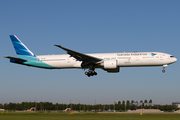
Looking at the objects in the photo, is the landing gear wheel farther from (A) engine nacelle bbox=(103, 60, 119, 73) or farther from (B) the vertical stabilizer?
(B) the vertical stabilizer

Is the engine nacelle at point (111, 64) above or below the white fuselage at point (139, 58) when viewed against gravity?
below

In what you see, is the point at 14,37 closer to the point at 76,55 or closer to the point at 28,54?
the point at 28,54

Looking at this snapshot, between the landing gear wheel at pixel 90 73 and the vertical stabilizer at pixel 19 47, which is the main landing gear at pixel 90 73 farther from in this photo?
the vertical stabilizer at pixel 19 47

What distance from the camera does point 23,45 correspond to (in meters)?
47.7

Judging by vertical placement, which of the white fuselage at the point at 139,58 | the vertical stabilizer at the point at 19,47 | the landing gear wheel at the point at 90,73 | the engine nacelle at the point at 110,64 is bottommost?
the landing gear wheel at the point at 90,73

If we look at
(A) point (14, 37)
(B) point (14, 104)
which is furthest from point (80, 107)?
(A) point (14, 37)

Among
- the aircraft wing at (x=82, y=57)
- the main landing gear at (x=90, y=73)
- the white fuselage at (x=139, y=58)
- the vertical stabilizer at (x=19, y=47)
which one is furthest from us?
the vertical stabilizer at (x=19, y=47)

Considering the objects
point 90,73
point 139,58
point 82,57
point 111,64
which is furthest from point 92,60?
point 139,58

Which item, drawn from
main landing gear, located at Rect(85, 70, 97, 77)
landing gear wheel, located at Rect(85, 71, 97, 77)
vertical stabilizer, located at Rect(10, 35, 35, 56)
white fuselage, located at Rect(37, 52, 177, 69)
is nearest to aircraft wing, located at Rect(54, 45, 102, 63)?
white fuselage, located at Rect(37, 52, 177, 69)

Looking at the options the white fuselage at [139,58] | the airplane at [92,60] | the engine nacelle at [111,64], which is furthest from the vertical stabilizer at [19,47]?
the engine nacelle at [111,64]

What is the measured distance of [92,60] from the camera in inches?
1610

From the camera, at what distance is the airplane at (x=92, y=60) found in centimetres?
3934

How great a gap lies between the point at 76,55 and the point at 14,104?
102 metres

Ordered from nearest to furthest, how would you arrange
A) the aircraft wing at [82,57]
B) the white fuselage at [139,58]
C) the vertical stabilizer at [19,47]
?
1. the aircraft wing at [82,57]
2. the white fuselage at [139,58]
3. the vertical stabilizer at [19,47]
